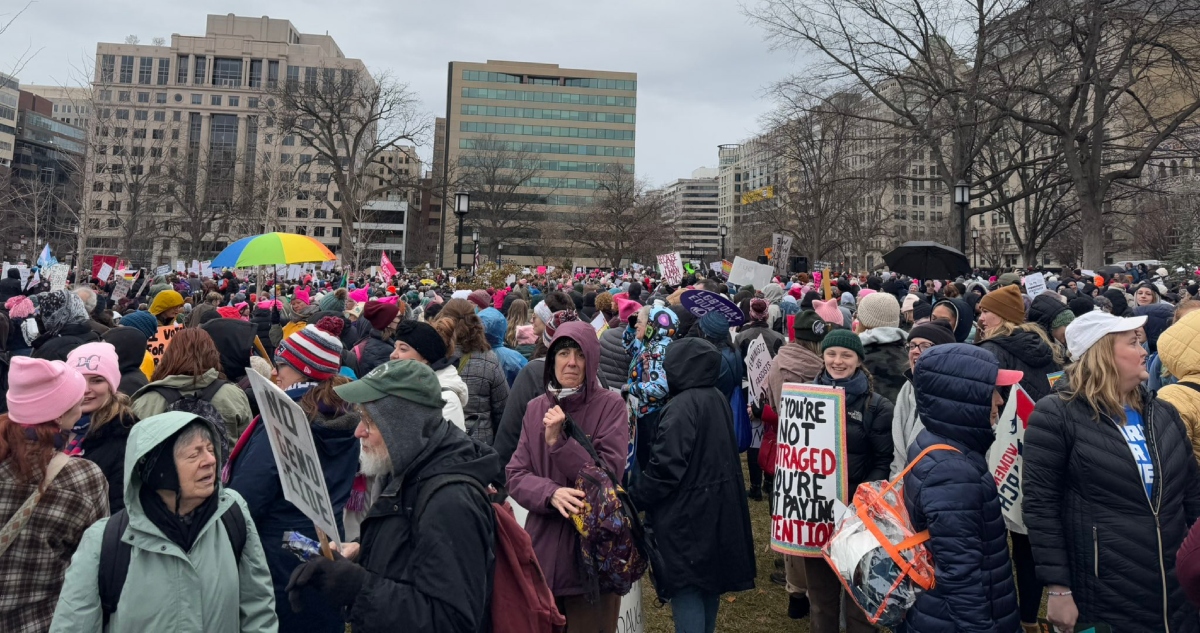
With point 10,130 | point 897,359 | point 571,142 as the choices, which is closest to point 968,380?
point 897,359

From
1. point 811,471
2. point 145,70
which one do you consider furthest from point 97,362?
point 145,70

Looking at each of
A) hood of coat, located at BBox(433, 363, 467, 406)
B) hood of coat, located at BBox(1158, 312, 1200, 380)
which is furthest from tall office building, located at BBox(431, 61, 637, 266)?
hood of coat, located at BBox(1158, 312, 1200, 380)

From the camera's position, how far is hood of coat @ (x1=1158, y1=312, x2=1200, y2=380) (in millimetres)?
3785

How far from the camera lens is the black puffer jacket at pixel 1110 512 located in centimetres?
310

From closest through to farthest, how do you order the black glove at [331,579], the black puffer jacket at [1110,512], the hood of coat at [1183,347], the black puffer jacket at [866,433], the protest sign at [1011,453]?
1. the black glove at [331,579]
2. the black puffer jacket at [1110,512]
3. the hood of coat at [1183,347]
4. the protest sign at [1011,453]
5. the black puffer jacket at [866,433]

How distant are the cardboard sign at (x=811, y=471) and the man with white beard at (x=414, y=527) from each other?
7.91 ft

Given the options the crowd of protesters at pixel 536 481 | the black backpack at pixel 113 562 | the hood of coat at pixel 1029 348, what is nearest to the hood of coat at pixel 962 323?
the hood of coat at pixel 1029 348

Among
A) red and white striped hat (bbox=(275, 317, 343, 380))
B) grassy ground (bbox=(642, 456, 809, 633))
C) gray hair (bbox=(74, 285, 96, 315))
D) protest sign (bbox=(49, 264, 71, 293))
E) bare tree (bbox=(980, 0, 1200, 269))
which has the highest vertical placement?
bare tree (bbox=(980, 0, 1200, 269))

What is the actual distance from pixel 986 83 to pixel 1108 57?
541 centimetres

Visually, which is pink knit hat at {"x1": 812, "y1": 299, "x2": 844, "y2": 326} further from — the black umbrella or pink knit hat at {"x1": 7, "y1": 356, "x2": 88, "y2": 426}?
pink knit hat at {"x1": 7, "y1": 356, "x2": 88, "y2": 426}

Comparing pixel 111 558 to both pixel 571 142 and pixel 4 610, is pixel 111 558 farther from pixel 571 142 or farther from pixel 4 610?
pixel 571 142

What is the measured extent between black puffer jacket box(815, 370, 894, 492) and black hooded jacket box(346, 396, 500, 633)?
2.75 metres

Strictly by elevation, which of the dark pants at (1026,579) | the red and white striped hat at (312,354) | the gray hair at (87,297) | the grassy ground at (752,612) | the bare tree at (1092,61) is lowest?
the grassy ground at (752,612)

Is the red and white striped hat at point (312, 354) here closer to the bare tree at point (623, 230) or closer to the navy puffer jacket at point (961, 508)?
the navy puffer jacket at point (961, 508)
